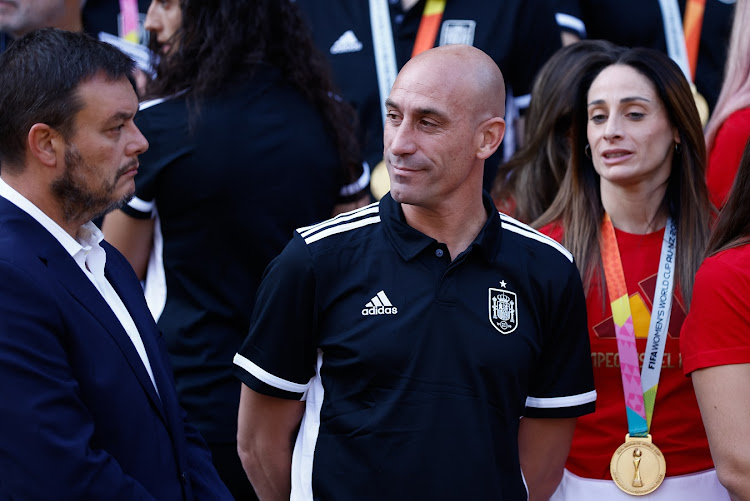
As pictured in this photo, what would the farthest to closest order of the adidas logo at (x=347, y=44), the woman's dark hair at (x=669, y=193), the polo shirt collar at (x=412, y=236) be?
the adidas logo at (x=347, y=44)
the woman's dark hair at (x=669, y=193)
the polo shirt collar at (x=412, y=236)

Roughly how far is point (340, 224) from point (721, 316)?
105 centimetres

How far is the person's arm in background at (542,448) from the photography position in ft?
9.27

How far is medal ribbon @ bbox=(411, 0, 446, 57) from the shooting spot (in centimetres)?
447

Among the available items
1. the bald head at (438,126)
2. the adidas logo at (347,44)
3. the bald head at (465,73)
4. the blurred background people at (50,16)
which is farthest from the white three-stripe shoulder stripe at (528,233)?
the blurred background people at (50,16)

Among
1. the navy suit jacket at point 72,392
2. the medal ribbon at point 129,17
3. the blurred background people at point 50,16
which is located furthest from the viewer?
the medal ribbon at point 129,17

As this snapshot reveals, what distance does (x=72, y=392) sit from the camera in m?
2.09

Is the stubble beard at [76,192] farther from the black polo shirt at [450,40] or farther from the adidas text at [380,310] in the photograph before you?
the black polo shirt at [450,40]

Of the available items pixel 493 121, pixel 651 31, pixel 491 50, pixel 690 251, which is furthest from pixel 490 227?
pixel 651 31

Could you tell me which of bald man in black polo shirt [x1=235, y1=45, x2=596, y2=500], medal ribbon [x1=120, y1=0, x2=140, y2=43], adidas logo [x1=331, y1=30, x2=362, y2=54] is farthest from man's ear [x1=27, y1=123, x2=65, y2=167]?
medal ribbon [x1=120, y1=0, x2=140, y2=43]

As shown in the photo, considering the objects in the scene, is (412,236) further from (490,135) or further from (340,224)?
(490,135)

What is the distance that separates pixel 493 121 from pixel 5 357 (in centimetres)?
145

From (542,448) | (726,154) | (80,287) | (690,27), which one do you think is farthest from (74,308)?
(690,27)

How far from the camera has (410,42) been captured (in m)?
4.54

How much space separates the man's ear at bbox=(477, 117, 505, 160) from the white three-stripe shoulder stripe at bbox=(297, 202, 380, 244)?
0.34 meters
